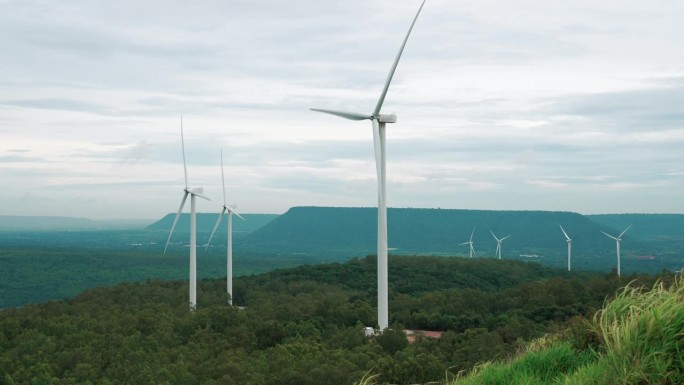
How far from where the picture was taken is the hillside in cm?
3177

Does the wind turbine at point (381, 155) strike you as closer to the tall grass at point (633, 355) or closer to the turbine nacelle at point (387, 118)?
the turbine nacelle at point (387, 118)

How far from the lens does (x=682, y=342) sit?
11578mm

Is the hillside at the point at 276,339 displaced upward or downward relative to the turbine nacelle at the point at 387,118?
downward

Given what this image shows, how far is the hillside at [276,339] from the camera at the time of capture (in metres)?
31.8

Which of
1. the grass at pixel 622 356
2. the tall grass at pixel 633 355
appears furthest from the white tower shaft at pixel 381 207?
the tall grass at pixel 633 355

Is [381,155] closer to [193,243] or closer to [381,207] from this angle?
[381,207]

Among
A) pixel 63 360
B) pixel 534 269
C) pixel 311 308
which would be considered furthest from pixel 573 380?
pixel 534 269

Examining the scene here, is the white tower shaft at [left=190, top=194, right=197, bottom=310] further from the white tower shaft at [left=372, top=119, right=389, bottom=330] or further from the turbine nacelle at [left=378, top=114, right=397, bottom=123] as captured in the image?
the turbine nacelle at [left=378, top=114, right=397, bottom=123]

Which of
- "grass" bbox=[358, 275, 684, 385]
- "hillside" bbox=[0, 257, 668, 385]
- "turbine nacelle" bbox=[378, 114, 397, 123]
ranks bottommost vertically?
"hillside" bbox=[0, 257, 668, 385]

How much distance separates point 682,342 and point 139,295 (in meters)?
84.2

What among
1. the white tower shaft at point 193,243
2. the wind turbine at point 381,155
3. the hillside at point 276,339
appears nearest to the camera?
the hillside at point 276,339

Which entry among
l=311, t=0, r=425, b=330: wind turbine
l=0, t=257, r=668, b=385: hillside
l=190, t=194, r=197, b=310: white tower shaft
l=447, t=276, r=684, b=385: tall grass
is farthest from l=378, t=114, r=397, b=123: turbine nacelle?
l=190, t=194, r=197, b=310: white tower shaft

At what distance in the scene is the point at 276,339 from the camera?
46719 millimetres

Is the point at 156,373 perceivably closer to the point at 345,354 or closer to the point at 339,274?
the point at 345,354
